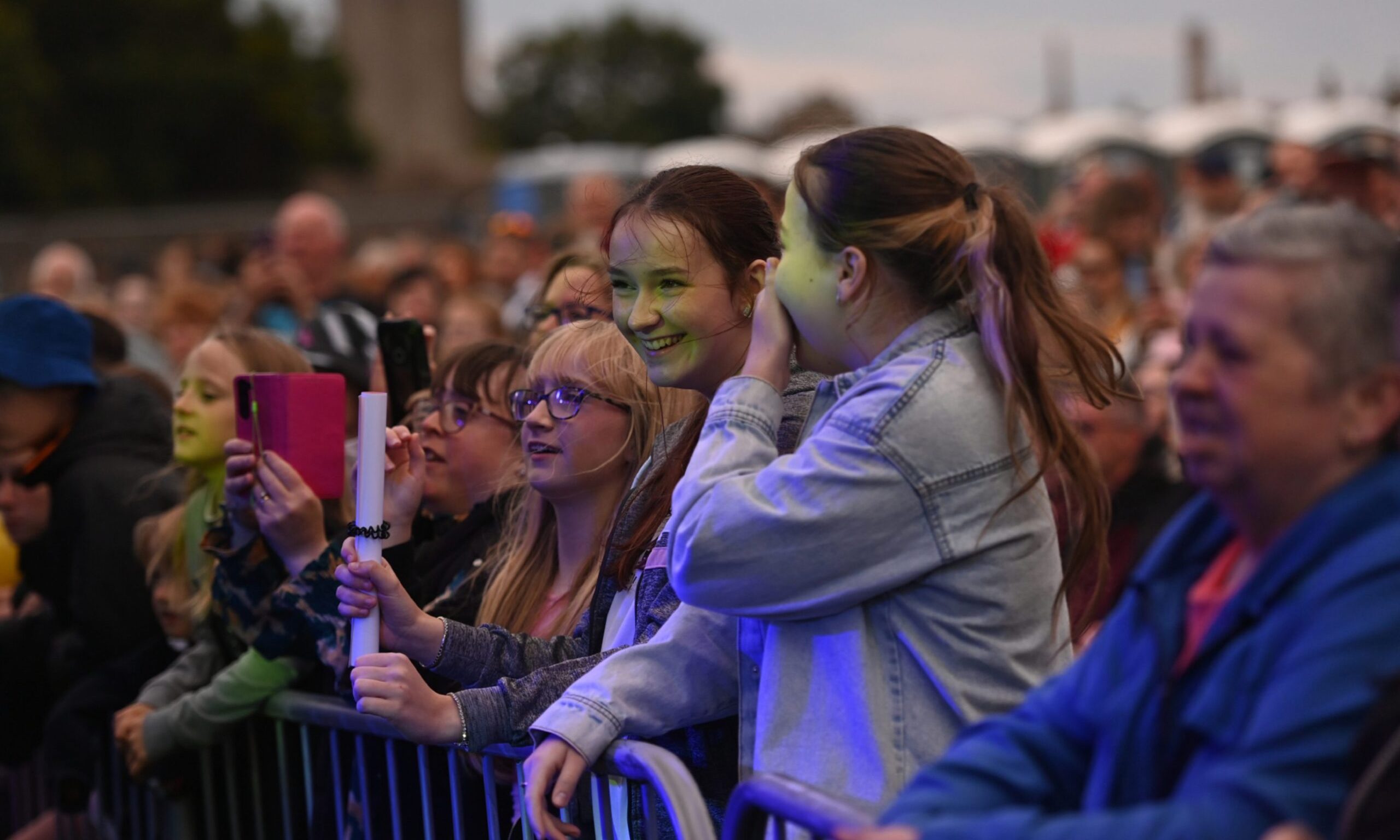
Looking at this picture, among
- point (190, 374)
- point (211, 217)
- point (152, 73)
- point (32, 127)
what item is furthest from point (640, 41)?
point (190, 374)

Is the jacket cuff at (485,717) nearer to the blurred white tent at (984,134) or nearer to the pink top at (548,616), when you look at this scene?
the pink top at (548,616)

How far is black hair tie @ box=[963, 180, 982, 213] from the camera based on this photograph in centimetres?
257

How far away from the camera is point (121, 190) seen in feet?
131

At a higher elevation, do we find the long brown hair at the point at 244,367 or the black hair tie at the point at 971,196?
the black hair tie at the point at 971,196

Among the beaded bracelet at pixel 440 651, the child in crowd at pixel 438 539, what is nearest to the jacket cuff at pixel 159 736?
the child in crowd at pixel 438 539

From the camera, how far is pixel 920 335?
8.42ft

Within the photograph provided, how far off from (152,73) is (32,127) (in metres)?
6.16

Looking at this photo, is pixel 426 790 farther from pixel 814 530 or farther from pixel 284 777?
pixel 814 530

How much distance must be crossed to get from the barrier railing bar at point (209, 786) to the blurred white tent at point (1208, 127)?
56.3 feet

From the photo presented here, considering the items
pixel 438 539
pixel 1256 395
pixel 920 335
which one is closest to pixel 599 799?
pixel 920 335

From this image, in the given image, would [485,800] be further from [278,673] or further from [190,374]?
[190,374]

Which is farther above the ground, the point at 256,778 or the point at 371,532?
the point at 371,532

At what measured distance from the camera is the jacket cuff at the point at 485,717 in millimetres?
3072

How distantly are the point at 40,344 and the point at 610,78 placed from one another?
83036mm
